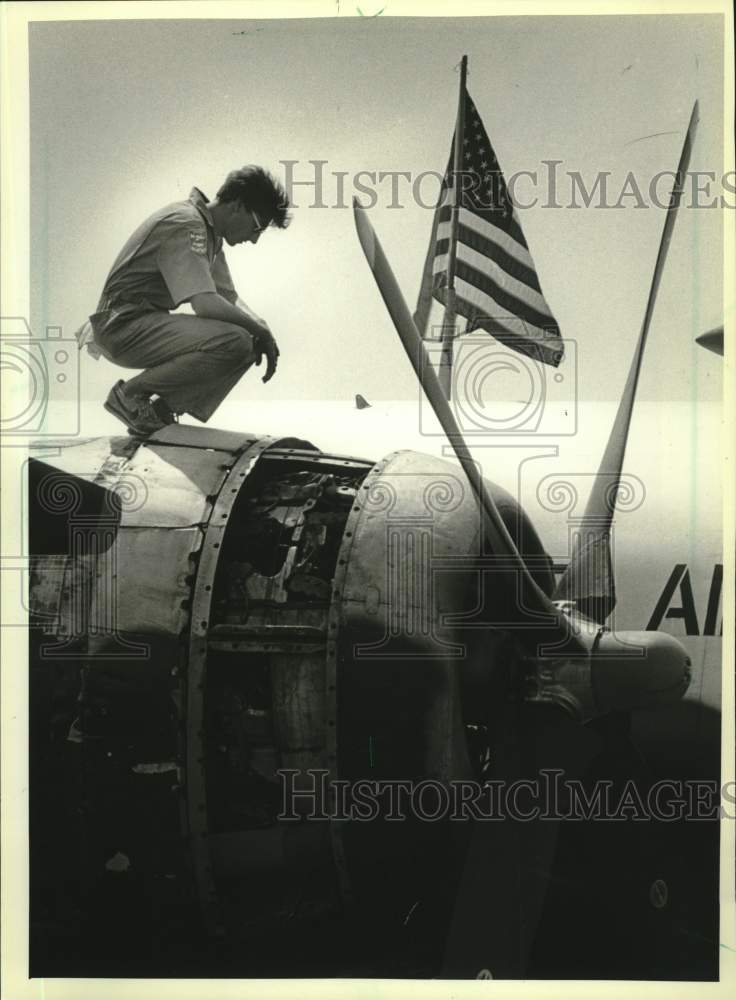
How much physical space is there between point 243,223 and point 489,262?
859mm

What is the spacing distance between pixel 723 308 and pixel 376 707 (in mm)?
1817

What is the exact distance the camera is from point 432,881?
3381mm

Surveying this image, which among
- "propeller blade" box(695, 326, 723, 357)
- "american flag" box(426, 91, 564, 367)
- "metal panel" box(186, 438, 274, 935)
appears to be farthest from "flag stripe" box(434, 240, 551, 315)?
"metal panel" box(186, 438, 274, 935)

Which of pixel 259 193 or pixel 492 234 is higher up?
pixel 259 193

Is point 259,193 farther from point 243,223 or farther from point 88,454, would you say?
point 88,454

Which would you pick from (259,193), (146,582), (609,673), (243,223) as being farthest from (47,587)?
(609,673)

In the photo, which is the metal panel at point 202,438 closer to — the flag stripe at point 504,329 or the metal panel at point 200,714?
the metal panel at point 200,714

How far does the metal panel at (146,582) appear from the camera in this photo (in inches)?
130

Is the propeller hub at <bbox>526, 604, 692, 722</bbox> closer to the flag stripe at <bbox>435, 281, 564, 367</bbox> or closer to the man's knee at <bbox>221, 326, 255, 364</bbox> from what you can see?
the flag stripe at <bbox>435, 281, 564, 367</bbox>

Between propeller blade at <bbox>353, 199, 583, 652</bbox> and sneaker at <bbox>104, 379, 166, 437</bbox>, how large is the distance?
0.89 m

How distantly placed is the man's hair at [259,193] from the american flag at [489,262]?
0.54 metres

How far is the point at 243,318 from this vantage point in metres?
3.56

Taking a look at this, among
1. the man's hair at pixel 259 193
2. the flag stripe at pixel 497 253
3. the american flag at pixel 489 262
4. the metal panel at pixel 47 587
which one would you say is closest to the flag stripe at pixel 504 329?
the american flag at pixel 489 262

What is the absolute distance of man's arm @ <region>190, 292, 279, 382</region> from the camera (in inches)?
140
